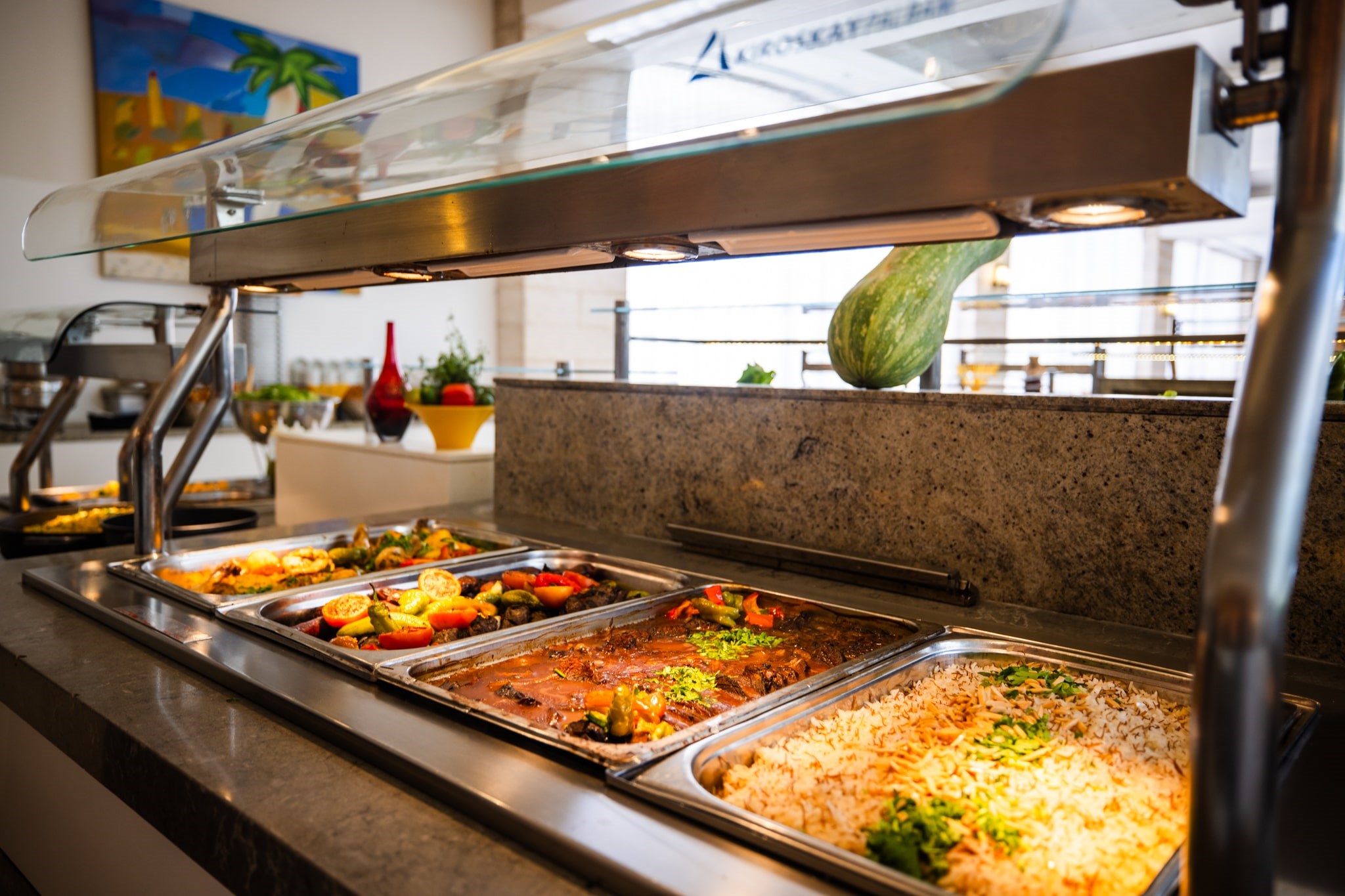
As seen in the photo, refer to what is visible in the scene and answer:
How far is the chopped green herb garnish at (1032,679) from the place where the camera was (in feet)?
3.60

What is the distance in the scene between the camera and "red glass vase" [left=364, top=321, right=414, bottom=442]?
2713 mm

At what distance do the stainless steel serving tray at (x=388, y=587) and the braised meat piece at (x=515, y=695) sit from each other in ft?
0.41

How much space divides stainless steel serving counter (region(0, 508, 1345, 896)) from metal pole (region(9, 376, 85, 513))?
1845 mm

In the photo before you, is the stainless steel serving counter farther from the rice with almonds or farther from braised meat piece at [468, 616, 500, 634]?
braised meat piece at [468, 616, 500, 634]

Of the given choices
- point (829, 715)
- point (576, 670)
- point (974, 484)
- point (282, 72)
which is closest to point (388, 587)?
point (576, 670)

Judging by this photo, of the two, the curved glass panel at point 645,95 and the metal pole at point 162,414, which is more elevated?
the curved glass panel at point 645,95

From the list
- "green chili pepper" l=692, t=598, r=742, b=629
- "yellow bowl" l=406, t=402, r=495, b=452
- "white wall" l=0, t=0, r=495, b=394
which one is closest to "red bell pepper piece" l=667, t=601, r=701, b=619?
"green chili pepper" l=692, t=598, r=742, b=629

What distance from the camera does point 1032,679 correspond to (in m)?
1.15

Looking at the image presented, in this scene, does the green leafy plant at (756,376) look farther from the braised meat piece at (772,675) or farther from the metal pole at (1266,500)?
the metal pole at (1266,500)

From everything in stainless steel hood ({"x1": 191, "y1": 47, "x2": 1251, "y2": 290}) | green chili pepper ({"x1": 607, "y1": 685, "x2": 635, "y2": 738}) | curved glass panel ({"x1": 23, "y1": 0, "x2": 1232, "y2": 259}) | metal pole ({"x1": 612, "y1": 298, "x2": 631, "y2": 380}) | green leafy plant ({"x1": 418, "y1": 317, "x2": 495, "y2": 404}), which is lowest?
green chili pepper ({"x1": 607, "y1": 685, "x2": 635, "y2": 738})

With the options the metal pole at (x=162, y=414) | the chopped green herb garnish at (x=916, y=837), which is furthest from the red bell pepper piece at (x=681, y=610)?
the metal pole at (x=162, y=414)

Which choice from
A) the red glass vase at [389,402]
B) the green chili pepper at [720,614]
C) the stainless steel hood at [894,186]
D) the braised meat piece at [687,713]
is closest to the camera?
the stainless steel hood at [894,186]

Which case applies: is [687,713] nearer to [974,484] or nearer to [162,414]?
[974,484]

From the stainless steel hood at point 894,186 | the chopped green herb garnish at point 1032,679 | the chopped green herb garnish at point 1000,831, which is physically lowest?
the chopped green herb garnish at point 1032,679
